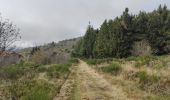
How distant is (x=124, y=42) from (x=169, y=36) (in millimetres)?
8131

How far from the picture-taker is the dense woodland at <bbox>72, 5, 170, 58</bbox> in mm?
63638

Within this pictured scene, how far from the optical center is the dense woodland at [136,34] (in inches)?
2505

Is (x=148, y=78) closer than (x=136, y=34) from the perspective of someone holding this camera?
Yes

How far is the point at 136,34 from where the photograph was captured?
2640 inches

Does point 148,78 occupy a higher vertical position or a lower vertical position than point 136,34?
lower

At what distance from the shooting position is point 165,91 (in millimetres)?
15219

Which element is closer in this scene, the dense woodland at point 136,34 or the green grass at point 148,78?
the green grass at point 148,78

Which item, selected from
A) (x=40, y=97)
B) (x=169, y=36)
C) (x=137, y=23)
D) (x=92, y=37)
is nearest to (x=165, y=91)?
(x=40, y=97)

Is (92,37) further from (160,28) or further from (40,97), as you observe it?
(40,97)

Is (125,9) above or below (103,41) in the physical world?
above

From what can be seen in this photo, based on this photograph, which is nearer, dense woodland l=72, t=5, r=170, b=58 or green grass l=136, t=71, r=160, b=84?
green grass l=136, t=71, r=160, b=84

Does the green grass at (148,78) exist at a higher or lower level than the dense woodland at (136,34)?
lower

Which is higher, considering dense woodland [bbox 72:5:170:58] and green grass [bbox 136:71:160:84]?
dense woodland [bbox 72:5:170:58]

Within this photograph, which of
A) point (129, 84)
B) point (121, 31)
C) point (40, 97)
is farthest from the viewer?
point (121, 31)
